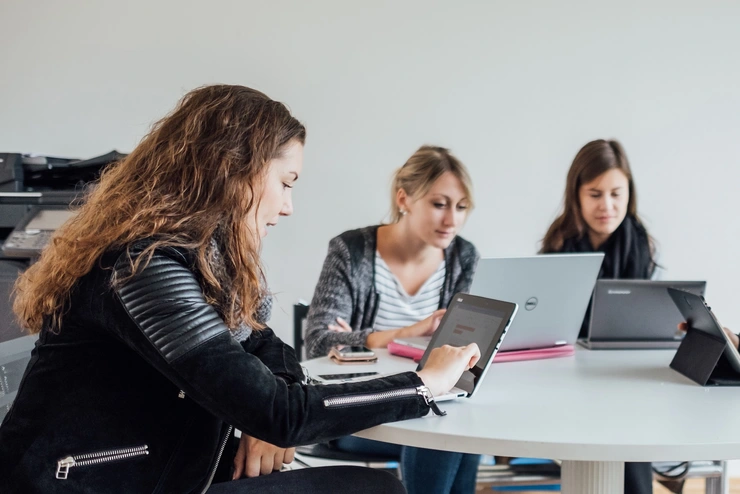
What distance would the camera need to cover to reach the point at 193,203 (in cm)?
124

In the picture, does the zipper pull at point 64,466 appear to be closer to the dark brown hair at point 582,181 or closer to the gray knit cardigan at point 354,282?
the gray knit cardigan at point 354,282

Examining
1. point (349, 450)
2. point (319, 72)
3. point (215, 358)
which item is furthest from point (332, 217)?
point (215, 358)

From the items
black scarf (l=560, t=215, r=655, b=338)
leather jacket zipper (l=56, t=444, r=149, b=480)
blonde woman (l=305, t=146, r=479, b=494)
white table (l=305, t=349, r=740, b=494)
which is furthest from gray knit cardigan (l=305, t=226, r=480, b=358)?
leather jacket zipper (l=56, t=444, r=149, b=480)

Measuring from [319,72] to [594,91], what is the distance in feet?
3.80

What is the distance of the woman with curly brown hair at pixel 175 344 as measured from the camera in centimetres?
111

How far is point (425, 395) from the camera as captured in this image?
4.16 feet

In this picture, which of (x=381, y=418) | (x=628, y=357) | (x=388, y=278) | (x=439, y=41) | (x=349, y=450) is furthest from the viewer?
(x=439, y=41)

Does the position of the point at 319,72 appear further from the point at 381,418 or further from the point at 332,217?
the point at 381,418

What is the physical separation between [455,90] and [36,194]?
67.1 inches

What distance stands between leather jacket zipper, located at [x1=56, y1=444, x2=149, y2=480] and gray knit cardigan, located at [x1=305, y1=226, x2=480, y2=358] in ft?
3.53

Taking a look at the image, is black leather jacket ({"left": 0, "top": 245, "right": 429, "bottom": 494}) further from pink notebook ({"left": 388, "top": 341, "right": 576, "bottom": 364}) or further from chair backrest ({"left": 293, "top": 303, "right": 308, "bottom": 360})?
chair backrest ({"left": 293, "top": 303, "right": 308, "bottom": 360})

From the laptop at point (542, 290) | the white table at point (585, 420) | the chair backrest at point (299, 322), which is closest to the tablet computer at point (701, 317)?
the white table at point (585, 420)

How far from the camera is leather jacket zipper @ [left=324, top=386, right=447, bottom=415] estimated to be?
1.20 meters

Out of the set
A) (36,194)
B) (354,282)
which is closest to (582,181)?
(354,282)
